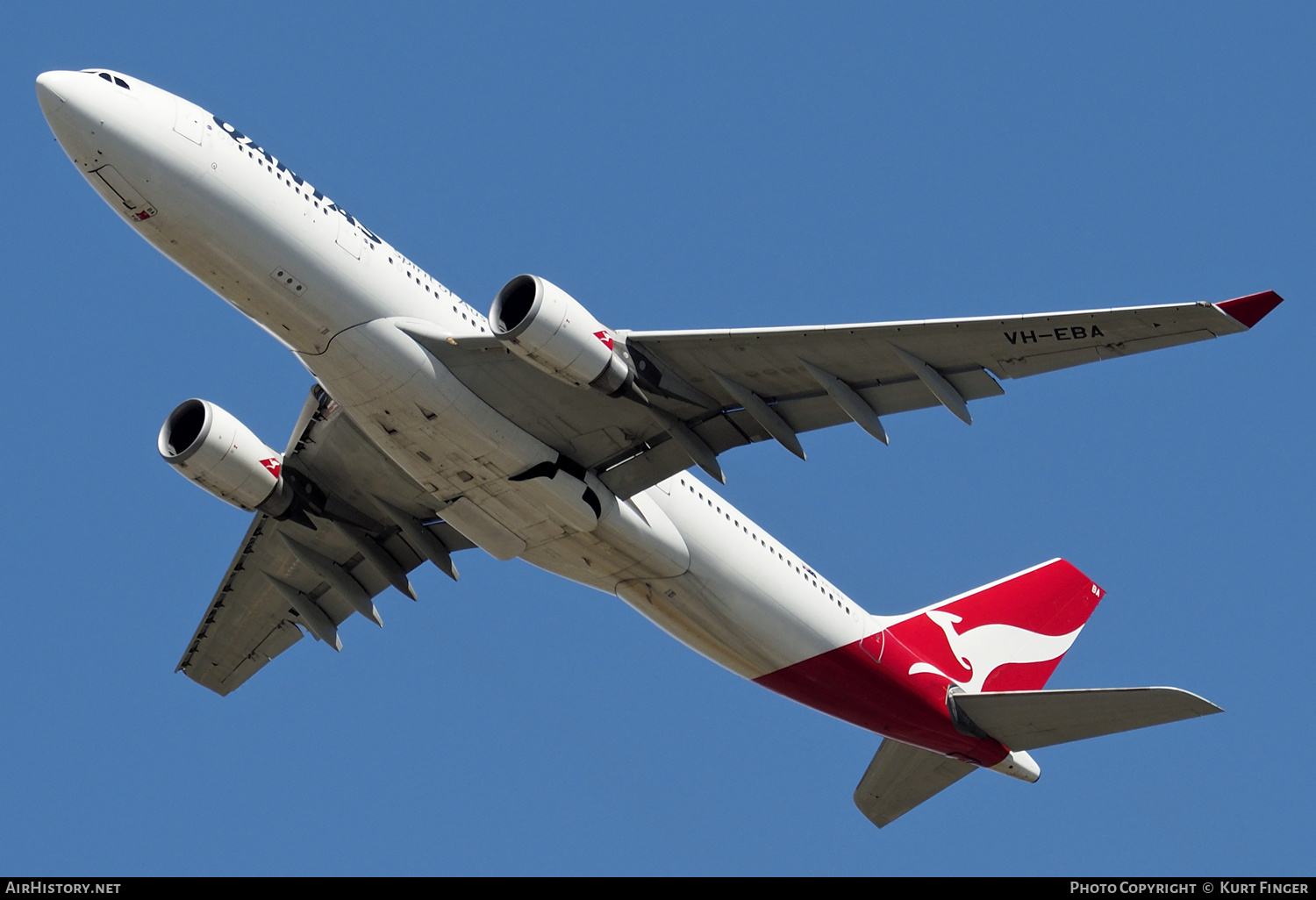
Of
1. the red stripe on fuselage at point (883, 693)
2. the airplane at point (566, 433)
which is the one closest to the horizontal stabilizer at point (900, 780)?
the airplane at point (566, 433)

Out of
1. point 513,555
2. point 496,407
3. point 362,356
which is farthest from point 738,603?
point 362,356

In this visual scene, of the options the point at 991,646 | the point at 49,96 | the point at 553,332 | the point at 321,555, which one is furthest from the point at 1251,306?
the point at 321,555

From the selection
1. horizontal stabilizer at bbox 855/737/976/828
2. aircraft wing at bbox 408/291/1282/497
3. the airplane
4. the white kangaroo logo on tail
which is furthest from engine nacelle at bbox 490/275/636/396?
horizontal stabilizer at bbox 855/737/976/828

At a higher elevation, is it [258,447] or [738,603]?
[258,447]

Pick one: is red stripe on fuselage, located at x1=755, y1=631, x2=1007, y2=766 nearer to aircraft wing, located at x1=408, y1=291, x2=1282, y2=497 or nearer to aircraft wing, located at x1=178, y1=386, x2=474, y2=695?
aircraft wing, located at x1=408, y1=291, x2=1282, y2=497

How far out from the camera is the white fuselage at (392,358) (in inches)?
919

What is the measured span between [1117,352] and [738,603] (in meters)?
8.71

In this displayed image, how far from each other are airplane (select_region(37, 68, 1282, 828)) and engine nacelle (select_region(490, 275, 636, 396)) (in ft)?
0.12

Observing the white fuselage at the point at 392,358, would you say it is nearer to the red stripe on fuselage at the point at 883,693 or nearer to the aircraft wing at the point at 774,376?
the aircraft wing at the point at 774,376

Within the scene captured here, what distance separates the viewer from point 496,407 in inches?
998

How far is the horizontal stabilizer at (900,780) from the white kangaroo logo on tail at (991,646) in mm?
1996

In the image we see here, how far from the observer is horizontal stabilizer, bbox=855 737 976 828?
105 ft

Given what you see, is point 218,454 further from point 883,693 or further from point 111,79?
point 883,693
